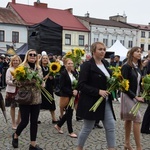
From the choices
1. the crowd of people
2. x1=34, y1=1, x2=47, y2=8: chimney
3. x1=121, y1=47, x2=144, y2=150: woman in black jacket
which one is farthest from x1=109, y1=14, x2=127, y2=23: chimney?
x1=121, y1=47, x2=144, y2=150: woman in black jacket

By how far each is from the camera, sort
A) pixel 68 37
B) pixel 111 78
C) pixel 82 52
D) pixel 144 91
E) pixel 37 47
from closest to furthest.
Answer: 1. pixel 111 78
2. pixel 144 91
3. pixel 82 52
4. pixel 37 47
5. pixel 68 37

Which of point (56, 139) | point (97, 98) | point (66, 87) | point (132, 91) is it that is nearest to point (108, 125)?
point (97, 98)

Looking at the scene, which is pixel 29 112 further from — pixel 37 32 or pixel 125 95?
pixel 37 32

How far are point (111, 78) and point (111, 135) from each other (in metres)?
0.85

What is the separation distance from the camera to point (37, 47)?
13.2m

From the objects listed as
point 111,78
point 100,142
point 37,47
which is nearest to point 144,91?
point 111,78

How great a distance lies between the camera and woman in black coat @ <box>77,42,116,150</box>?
4.56 metres

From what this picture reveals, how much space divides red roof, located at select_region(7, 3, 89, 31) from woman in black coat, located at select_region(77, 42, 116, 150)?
40214 millimetres

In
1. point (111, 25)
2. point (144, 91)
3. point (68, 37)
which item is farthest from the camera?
point (111, 25)

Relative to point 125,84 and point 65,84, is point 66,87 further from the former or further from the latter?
point 125,84

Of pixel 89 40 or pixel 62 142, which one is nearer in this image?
pixel 62 142

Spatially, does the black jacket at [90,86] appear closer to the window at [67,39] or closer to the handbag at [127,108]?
the handbag at [127,108]

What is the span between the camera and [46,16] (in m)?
46.7

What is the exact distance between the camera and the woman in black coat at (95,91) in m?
4.56
